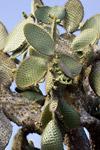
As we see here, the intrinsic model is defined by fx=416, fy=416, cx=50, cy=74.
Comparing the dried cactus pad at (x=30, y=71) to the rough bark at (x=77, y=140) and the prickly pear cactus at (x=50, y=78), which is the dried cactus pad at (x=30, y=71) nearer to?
the prickly pear cactus at (x=50, y=78)

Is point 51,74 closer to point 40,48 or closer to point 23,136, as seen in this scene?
point 40,48

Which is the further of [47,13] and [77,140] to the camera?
[47,13]

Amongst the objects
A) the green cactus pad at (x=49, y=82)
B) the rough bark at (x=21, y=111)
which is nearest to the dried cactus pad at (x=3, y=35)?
the rough bark at (x=21, y=111)

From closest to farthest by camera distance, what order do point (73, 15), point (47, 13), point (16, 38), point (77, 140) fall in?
point (77, 140)
point (16, 38)
point (47, 13)
point (73, 15)

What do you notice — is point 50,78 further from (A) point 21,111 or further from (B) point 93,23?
(B) point 93,23

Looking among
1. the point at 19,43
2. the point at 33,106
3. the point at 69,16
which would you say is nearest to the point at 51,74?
the point at 33,106

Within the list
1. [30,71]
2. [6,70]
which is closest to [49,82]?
[30,71]

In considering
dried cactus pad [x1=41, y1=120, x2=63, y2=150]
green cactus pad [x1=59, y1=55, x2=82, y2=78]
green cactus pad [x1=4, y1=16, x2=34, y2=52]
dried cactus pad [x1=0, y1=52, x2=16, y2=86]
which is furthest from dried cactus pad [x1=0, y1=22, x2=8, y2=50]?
dried cactus pad [x1=41, y1=120, x2=63, y2=150]

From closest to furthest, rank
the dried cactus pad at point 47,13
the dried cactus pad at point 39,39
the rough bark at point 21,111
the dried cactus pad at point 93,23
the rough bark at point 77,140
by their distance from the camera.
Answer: the dried cactus pad at point 39,39 < the rough bark at point 21,111 < the rough bark at point 77,140 < the dried cactus pad at point 47,13 < the dried cactus pad at point 93,23
